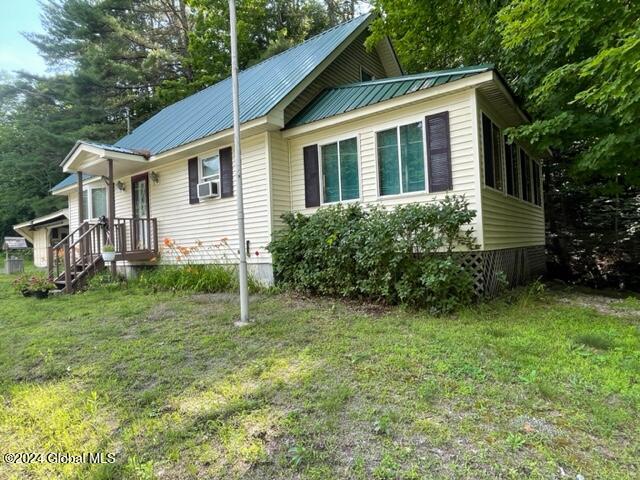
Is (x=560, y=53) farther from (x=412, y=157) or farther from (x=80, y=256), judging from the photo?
(x=80, y=256)

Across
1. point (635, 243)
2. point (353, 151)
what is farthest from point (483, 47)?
point (635, 243)

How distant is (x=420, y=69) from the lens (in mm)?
13977

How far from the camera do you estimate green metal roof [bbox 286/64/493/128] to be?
6184 mm

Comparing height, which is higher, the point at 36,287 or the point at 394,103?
the point at 394,103

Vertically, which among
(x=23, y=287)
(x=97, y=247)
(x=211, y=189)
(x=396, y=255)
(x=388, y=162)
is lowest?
(x=23, y=287)

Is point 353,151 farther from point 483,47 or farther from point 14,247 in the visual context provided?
point 14,247

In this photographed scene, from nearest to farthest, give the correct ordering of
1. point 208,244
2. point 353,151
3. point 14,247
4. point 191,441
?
point 191,441
point 353,151
point 208,244
point 14,247

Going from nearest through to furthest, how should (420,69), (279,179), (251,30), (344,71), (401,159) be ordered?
(401,159)
(279,179)
(344,71)
(420,69)
(251,30)

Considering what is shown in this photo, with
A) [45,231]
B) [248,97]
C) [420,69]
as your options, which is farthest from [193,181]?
[45,231]

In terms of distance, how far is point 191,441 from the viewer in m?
2.50

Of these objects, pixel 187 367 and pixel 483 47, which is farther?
pixel 483 47

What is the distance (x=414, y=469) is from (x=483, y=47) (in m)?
11.0

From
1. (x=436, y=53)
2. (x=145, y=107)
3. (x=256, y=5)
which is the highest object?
(x=256, y=5)

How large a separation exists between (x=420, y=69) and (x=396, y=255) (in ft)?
36.0
